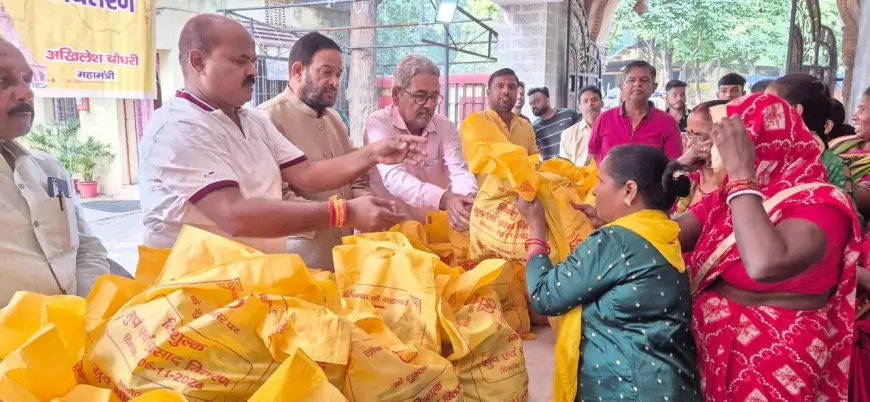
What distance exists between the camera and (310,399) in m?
0.94

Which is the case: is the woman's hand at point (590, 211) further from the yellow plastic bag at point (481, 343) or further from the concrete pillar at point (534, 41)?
the concrete pillar at point (534, 41)

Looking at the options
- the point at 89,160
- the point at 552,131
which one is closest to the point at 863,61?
the point at 552,131

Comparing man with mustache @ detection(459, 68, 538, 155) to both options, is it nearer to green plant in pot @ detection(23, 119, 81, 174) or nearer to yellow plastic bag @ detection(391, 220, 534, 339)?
yellow plastic bag @ detection(391, 220, 534, 339)

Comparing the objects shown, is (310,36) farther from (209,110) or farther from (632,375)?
(632,375)

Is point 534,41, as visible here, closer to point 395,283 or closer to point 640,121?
point 640,121

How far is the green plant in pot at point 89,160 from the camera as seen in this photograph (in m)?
10.0

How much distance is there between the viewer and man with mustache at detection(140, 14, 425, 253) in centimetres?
155

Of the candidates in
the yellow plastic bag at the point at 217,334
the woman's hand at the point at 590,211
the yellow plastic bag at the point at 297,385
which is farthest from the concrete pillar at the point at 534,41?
the yellow plastic bag at the point at 297,385

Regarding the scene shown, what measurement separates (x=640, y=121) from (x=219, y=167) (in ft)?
10.6

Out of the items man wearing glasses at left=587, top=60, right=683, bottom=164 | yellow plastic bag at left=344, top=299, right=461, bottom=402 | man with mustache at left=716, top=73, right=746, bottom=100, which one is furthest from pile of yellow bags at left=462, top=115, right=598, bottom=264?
man with mustache at left=716, top=73, right=746, bottom=100

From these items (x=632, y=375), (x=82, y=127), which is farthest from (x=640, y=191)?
(x=82, y=127)

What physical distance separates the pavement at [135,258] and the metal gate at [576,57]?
5.46 metres

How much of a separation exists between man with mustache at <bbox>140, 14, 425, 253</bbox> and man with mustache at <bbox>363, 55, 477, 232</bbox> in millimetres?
816

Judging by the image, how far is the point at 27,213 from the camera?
149 centimetres
